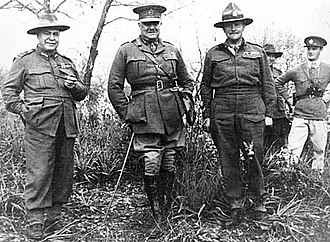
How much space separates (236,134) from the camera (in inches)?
199

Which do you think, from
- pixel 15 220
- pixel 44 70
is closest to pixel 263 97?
pixel 44 70

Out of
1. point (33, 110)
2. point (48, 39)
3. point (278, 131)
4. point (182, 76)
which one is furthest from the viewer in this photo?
point (278, 131)

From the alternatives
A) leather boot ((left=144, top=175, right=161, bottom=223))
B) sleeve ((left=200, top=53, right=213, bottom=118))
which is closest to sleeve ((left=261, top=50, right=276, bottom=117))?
sleeve ((left=200, top=53, right=213, bottom=118))

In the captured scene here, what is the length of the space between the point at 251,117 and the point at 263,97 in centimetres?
32

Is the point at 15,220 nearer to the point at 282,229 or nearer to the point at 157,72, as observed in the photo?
the point at 157,72

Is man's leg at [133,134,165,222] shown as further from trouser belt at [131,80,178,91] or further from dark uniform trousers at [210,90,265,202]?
dark uniform trousers at [210,90,265,202]

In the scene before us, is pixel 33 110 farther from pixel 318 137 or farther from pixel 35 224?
pixel 318 137

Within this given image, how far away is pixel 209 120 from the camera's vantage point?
5172 mm

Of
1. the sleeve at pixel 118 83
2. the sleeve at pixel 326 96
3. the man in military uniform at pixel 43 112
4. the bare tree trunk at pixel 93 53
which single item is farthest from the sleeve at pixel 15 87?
the sleeve at pixel 326 96

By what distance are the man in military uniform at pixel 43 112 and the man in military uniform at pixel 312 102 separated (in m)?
3.07

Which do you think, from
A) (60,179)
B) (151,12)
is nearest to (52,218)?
(60,179)

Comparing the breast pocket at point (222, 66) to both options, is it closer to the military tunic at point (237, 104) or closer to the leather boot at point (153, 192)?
the military tunic at point (237, 104)

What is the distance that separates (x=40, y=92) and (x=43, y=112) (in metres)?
0.19

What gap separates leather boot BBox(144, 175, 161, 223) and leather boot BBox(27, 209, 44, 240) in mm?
1040
